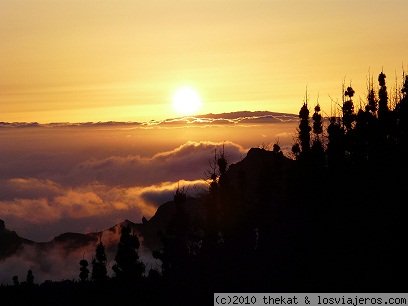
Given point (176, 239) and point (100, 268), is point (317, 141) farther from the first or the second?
point (100, 268)

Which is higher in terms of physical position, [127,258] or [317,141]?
[317,141]

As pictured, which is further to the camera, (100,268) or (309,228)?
(100,268)

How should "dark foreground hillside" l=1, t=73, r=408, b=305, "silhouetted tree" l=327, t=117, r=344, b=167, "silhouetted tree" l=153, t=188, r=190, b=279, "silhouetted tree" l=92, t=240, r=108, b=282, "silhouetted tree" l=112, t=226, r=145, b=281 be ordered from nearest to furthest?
1. "dark foreground hillside" l=1, t=73, r=408, b=305
2. "silhouetted tree" l=327, t=117, r=344, b=167
3. "silhouetted tree" l=153, t=188, r=190, b=279
4. "silhouetted tree" l=112, t=226, r=145, b=281
5. "silhouetted tree" l=92, t=240, r=108, b=282

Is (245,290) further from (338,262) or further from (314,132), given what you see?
(314,132)

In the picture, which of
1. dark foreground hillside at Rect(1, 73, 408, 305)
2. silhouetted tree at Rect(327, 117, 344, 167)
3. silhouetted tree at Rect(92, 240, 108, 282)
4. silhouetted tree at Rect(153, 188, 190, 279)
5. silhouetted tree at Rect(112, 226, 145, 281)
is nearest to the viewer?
dark foreground hillside at Rect(1, 73, 408, 305)

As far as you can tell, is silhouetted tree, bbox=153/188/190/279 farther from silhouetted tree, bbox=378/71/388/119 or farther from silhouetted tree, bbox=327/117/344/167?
silhouetted tree, bbox=378/71/388/119

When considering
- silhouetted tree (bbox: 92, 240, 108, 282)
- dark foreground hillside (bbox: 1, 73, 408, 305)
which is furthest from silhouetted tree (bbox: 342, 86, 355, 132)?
silhouetted tree (bbox: 92, 240, 108, 282)

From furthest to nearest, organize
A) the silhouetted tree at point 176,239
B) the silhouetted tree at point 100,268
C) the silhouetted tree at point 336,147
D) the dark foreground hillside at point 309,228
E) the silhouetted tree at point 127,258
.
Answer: the silhouetted tree at point 100,268 < the silhouetted tree at point 127,258 < the silhouetted tree at point 176,239 < the silhouetted tree at point 336,147 < the dark foreground hillside at point 309,228

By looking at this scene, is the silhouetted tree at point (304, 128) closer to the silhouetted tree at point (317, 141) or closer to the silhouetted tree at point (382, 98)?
the silhouetted tree at point (317, 141)

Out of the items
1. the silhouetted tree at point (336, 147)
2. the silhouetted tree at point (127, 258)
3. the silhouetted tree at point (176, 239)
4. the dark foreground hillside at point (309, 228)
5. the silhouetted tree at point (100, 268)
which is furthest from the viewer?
the silhouetted tree at point (100, 268)

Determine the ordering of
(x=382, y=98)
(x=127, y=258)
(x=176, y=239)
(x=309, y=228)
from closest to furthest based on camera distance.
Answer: (x=309, y=228) < (x=382, y=98) < (x=176, y=239) < (x=127, y=258)

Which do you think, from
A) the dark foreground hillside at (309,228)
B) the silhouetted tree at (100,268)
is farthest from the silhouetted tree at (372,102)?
the silhouetted tree at (100,268)

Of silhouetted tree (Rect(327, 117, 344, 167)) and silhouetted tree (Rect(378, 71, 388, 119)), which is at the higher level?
silhouetted tree (Rect(378, 71, 388, 119))

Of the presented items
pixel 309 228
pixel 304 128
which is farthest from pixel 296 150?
pixel 309 228
